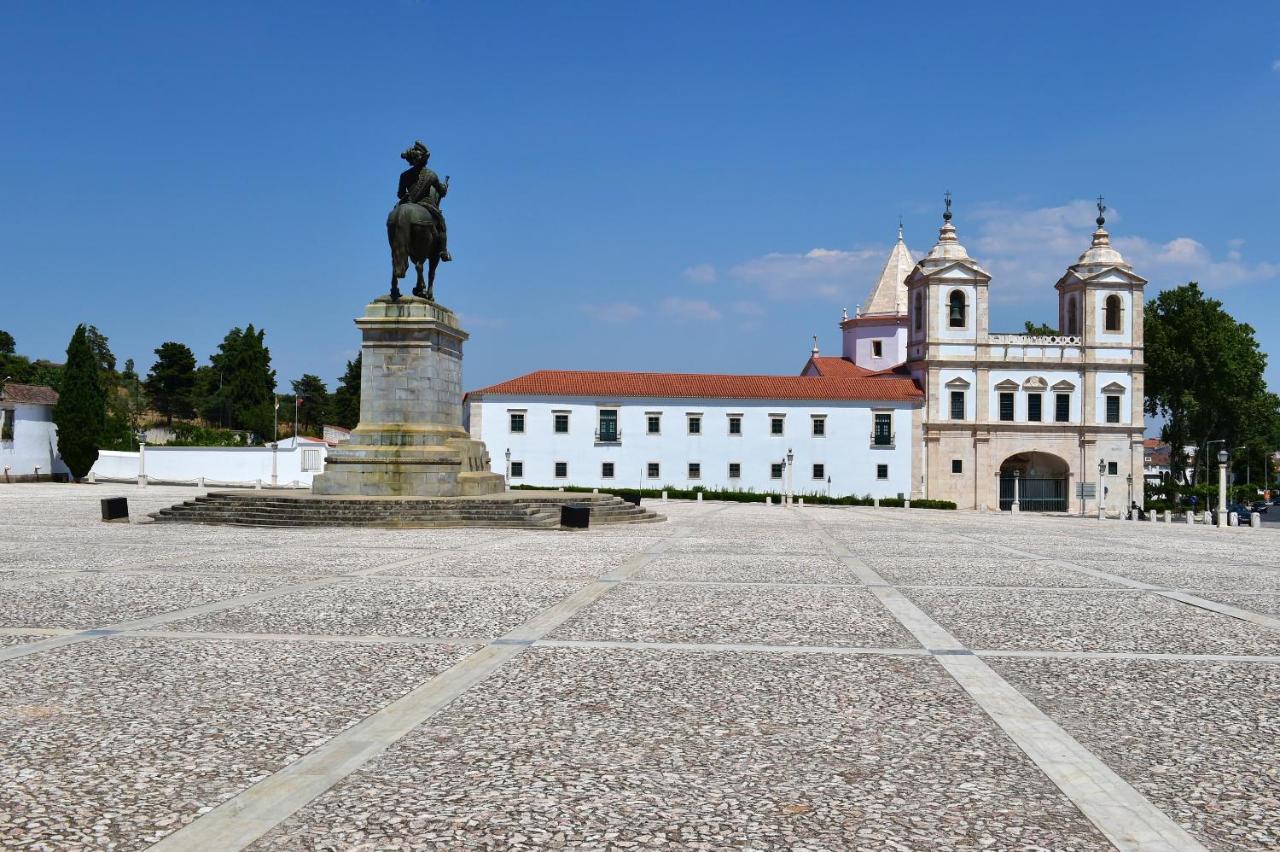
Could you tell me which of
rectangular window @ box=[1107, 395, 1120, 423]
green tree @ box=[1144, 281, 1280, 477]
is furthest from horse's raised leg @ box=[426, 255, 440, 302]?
green tree @ box=[1144, 281, 1280, 477]

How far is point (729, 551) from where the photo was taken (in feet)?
50.3

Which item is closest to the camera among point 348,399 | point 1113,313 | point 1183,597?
point 1183,597

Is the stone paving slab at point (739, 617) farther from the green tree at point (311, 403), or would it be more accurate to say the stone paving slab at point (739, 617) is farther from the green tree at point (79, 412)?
the green tree at point (311, 403)

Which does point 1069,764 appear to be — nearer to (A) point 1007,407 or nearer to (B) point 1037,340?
(A) point 1007,407

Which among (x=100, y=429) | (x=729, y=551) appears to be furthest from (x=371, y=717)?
(x=100, y=429)

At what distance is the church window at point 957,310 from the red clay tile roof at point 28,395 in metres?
47.0

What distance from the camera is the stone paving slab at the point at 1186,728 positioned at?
146 inches

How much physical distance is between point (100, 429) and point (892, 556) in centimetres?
4607

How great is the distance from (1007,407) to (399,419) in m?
43.0

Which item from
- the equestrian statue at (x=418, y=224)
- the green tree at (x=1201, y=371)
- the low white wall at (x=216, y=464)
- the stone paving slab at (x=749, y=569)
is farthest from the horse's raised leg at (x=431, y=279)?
the green tree at (x=1201, y=371)

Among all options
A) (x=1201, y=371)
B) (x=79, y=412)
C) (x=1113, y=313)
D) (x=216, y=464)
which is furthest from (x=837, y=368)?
(x=79, y=412)

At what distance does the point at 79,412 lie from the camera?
49344mm

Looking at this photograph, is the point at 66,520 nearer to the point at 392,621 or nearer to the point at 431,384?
the point at 431,384

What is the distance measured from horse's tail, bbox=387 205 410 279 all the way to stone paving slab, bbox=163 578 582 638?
509 inches
